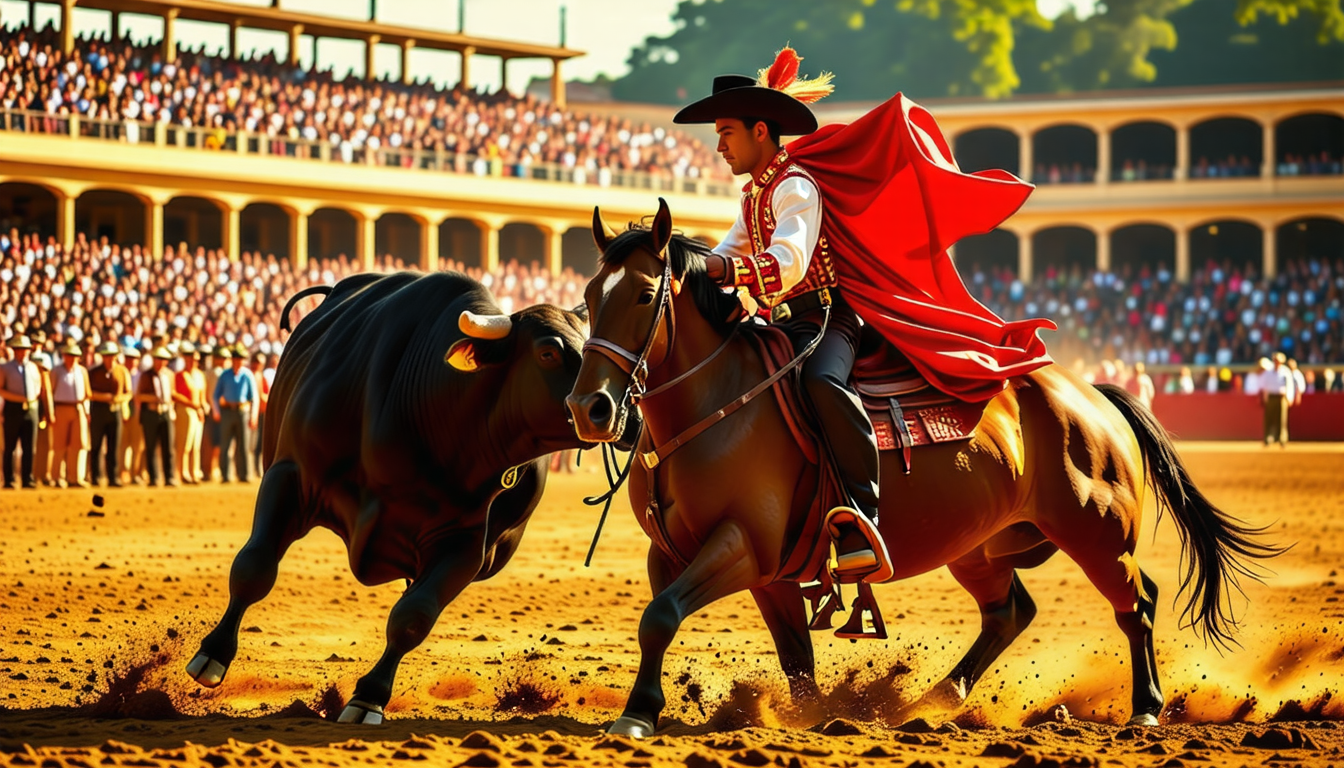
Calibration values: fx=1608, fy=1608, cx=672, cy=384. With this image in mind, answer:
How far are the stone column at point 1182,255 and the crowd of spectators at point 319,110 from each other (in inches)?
640

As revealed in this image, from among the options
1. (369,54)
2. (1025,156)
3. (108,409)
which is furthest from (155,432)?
(1025,156)

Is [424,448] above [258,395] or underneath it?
above

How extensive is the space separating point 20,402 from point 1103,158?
143ft

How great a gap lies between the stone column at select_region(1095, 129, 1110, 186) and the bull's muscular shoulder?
168ft

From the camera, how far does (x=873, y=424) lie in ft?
21.0

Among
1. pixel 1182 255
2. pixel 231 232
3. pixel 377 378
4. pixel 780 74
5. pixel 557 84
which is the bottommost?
pixel 377 378

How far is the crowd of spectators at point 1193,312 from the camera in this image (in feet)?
150

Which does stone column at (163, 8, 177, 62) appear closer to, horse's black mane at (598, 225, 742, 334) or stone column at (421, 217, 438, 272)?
stone column at (421, 217, 438, 272)

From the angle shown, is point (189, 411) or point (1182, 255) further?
point (1182, 255)

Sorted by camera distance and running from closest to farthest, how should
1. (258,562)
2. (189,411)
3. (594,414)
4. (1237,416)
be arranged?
(594,414), (258,562), (189,411), (1237,416)

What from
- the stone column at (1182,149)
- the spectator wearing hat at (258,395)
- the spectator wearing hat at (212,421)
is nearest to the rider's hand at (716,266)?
the spectator wearing hat at (258,395)

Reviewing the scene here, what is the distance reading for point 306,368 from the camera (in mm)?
7211

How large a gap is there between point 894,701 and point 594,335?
102 inches

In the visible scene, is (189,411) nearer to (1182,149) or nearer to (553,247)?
(553,247)
